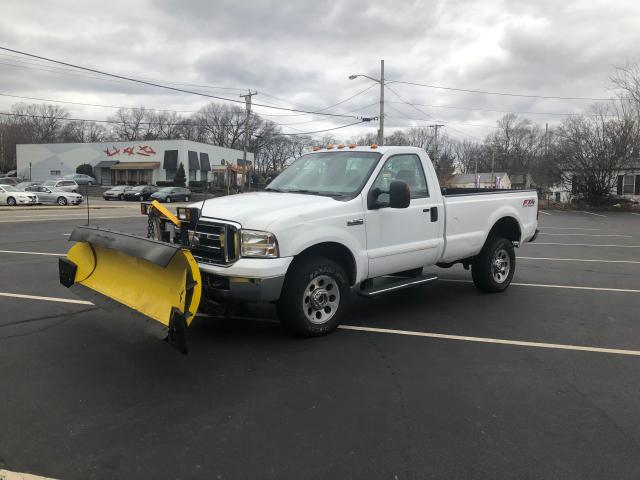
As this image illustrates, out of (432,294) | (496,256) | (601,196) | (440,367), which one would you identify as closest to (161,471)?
(440,367)

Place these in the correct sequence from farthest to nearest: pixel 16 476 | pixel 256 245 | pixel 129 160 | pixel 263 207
Result: pixel 129 160 < pixel 263 207 < pixel 256 245 < pixel 16 476

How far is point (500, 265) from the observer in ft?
24.7

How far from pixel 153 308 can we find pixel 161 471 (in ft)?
5.84

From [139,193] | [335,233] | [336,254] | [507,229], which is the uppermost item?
[139,193]

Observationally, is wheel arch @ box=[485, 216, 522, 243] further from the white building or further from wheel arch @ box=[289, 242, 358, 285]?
the white building

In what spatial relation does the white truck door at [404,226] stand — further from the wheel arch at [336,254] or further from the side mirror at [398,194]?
the side mirror at [398,194]

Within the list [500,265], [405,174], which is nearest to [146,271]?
[405,174]

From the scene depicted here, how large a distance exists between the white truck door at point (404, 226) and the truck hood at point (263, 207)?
693 millimetres

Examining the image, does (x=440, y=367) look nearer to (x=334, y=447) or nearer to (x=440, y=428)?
(x=440, y=428)

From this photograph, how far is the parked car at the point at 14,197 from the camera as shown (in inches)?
1231

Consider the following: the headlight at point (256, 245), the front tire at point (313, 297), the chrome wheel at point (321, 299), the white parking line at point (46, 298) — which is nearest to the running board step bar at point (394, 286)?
the front tire at point (313, 297)

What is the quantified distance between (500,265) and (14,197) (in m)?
33.0

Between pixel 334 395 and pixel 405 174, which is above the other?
pixel 405 174

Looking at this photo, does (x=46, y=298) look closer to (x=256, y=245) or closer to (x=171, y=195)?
(x=256, y=245)
